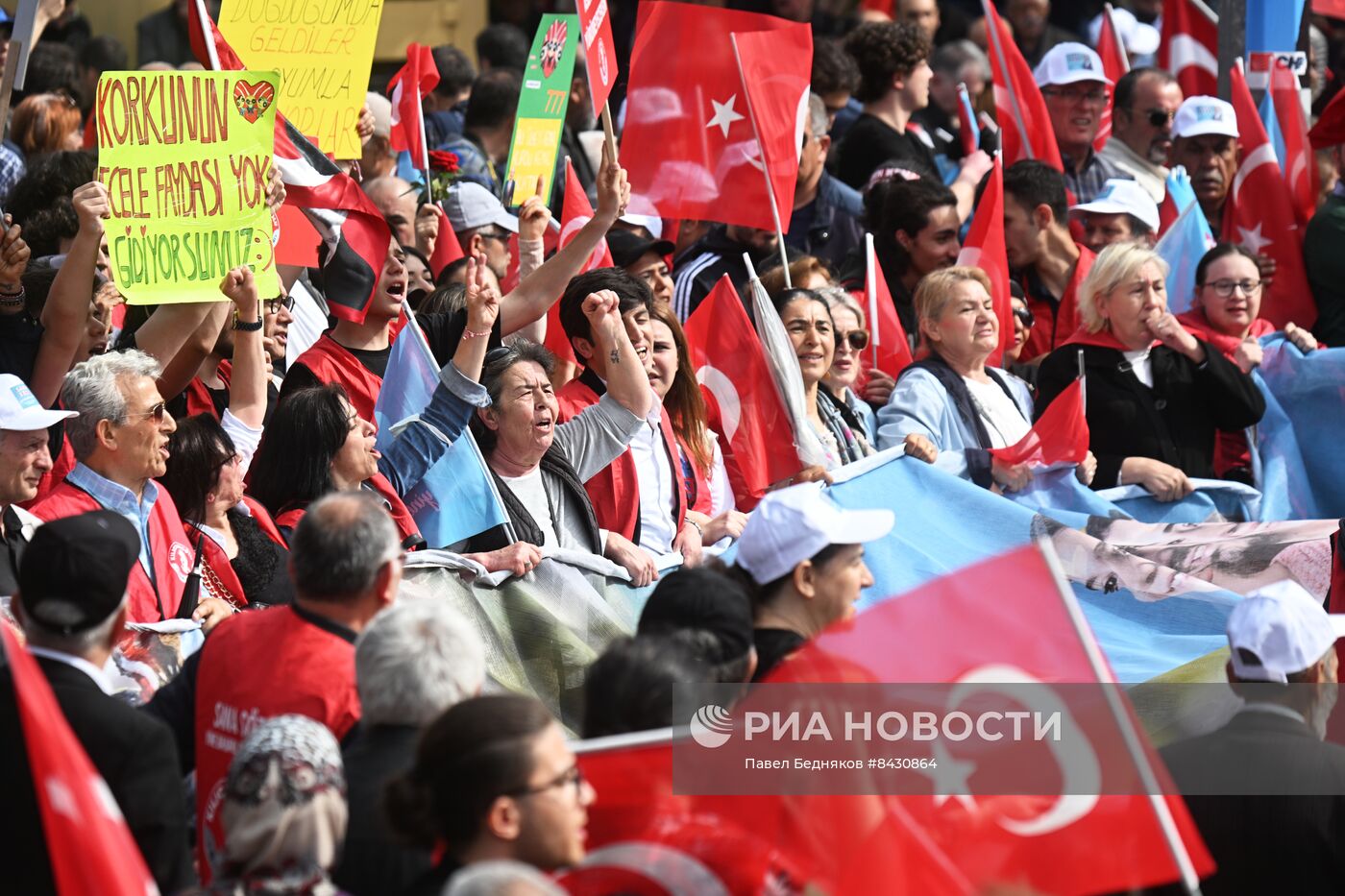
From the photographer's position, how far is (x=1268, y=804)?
4113 mm

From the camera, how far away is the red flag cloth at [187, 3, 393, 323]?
669 cm

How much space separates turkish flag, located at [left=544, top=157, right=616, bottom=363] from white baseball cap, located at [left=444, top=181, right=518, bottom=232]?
30 cm

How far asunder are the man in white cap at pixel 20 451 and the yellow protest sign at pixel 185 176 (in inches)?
38.6

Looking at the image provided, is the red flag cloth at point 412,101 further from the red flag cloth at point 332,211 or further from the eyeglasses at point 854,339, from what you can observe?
the eyeglasses at point 854,339

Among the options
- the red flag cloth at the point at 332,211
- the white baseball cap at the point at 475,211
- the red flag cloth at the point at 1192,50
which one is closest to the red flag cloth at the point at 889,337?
the white baseball cap at the point at 475,211

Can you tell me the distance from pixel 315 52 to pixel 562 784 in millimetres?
4845

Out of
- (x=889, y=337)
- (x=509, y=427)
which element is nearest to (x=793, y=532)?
(x=509, y=427)

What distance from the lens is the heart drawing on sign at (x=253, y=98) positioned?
253 inches

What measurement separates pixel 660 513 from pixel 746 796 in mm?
3194

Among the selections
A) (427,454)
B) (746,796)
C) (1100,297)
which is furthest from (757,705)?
(1100,297)

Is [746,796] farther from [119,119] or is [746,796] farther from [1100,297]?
[1100,297]

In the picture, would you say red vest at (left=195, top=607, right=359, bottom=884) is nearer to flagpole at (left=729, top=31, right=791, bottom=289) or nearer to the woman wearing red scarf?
flagpole at (left=729, top=31, right=791, bottom=289)

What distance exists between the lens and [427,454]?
6070 mm

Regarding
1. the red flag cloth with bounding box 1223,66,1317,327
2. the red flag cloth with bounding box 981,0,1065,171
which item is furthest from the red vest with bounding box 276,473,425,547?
the red flag cloth with bounding box 981,0,1065,171
